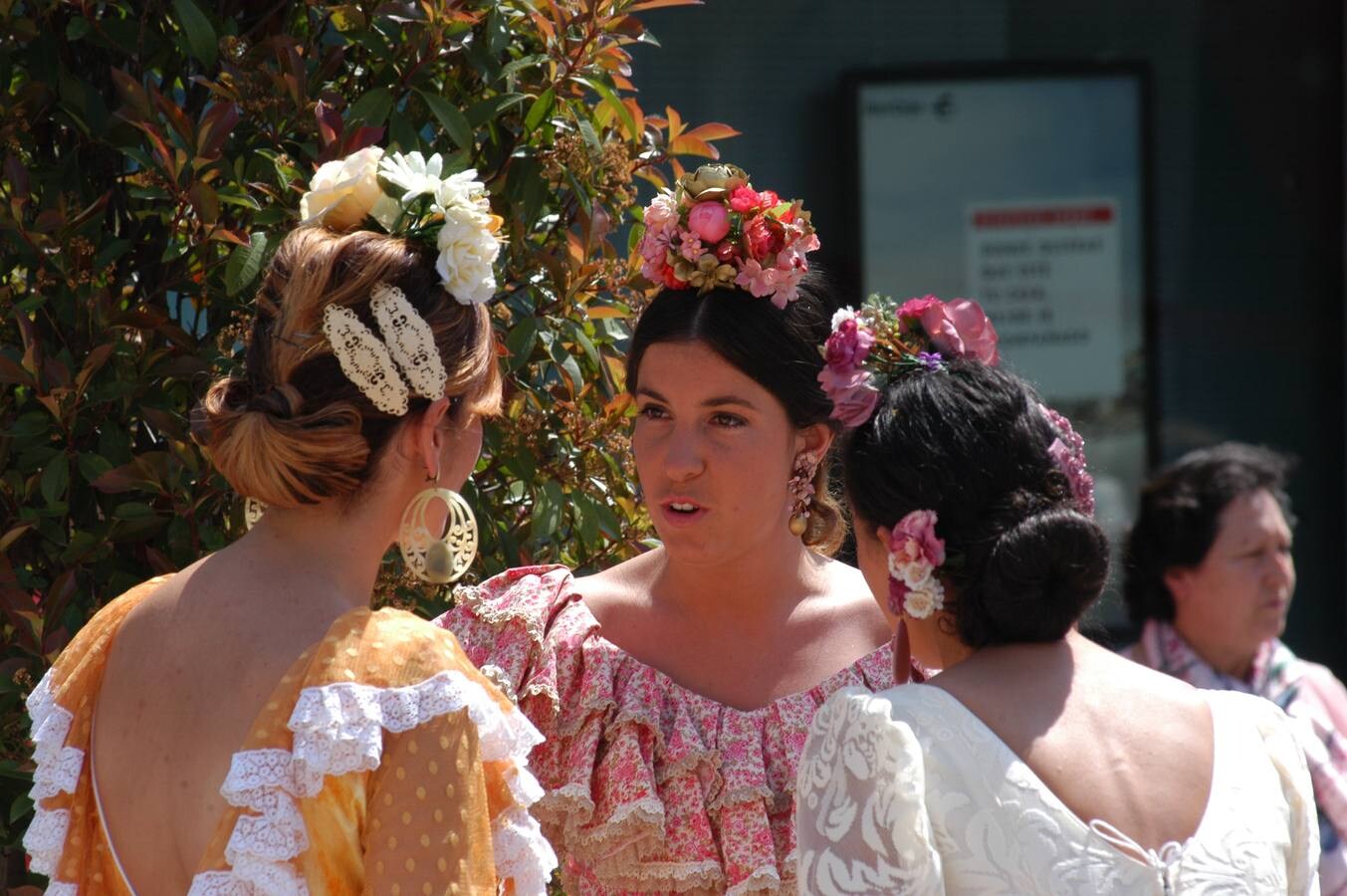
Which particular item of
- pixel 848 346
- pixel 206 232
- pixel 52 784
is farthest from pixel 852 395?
pixel 52 784

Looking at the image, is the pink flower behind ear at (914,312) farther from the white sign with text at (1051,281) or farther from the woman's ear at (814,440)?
the white sign with text at (1051,281)

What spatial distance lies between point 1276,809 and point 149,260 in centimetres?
162

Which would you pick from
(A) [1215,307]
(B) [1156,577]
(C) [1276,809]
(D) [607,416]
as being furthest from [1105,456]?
(C) [1276,809]

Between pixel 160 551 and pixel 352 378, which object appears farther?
pixel 160 551

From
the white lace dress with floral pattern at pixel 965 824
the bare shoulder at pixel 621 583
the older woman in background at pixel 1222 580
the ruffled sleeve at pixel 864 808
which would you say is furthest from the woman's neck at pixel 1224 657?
the ruffled sleeve at pixel 864 808

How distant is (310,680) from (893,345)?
87cm

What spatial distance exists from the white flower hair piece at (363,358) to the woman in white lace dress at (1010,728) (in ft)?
1.83

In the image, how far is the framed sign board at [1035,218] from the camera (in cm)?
460

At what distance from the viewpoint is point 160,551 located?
2.21 meters

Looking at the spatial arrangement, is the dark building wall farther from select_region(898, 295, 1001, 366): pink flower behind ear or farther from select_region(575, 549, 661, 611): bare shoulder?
select_region(898, 295, 1001, 366): pink flower behind ear

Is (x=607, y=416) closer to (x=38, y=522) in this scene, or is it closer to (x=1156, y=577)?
(x=38, y=522)

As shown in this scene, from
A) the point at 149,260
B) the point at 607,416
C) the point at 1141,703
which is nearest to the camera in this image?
the point at 1141,703

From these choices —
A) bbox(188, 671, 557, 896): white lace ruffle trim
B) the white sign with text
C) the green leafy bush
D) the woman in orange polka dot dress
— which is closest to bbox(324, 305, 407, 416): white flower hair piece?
the woman in orange polka dot dress

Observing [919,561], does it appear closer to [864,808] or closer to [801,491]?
[864,808]
